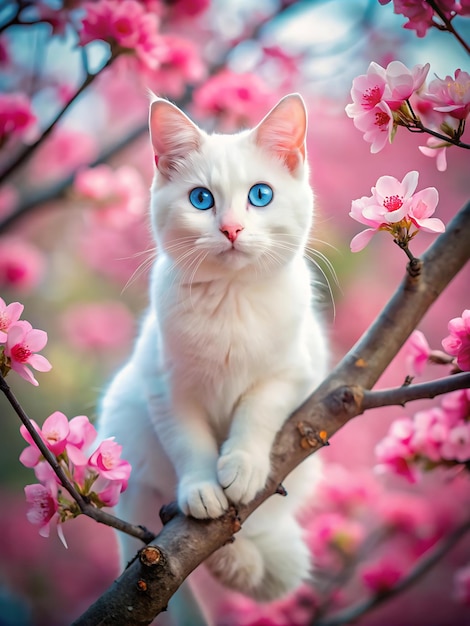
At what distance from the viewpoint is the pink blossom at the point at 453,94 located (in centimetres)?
70

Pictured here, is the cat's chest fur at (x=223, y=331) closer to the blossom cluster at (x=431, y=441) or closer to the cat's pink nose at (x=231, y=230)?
the cat's pink nose at (x=231, y=230)

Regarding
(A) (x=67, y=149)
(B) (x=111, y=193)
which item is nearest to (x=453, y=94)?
(B) (x=111, y=193)

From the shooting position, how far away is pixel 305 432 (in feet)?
2.88

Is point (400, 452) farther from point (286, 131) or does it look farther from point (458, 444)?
point (286, 131)

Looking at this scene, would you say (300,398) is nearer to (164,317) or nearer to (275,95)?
(164,317)

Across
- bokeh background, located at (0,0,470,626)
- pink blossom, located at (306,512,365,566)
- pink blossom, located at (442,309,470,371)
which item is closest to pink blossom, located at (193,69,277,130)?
bokeh background, located at (0,0,470,626)

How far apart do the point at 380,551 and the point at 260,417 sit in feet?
3.83

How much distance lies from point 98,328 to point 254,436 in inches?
47.3

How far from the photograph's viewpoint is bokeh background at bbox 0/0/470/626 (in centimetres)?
141

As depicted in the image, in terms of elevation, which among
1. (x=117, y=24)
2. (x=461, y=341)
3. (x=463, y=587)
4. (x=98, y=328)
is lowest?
(x=463, y=587)

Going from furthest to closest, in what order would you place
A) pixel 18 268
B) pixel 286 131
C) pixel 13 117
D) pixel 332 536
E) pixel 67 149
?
pixel 67 149 → pixel 18 268 → pixel 332 536 → pixel 13 117 → pixel 286 131

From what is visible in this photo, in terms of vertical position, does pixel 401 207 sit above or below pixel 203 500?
above

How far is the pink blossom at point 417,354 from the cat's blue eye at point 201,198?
385mm

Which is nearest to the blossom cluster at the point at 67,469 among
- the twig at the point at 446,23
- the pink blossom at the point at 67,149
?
the twig at the point at 446,23
